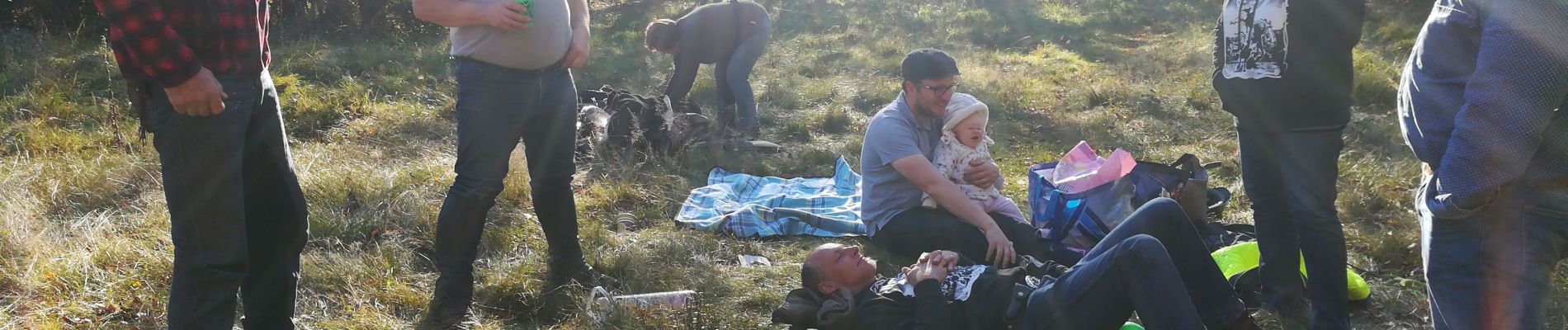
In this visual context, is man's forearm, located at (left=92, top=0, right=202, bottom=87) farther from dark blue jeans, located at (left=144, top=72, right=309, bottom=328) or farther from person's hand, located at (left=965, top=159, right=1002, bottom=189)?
person's hand, located at (left=965, top=159, right=1002, bottom=189)

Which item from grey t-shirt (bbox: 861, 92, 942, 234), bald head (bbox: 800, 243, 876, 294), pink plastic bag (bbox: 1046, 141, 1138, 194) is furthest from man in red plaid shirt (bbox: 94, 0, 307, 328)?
pink plastic bag (bbox: 1046, 141, 1138, 194)

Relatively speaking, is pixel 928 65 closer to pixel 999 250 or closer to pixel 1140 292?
pixel 999 250

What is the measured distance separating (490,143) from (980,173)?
1.87m

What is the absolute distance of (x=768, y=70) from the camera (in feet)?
33.0

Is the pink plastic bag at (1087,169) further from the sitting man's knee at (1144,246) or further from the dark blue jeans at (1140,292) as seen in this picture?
the sitting man's knee at (1144,246)

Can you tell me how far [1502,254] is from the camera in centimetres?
200

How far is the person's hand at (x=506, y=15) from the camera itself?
10.2ft

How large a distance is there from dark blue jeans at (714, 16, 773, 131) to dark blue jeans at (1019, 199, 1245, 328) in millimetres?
4142

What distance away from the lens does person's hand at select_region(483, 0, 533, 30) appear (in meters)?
3.12

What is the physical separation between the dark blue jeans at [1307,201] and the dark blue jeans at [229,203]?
9.31ft

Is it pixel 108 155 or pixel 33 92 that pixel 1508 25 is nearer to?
pixel 108 155

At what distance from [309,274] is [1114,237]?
2.91 m

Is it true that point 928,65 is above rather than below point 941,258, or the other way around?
above

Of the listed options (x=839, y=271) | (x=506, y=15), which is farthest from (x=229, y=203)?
(x=839, y=271)
